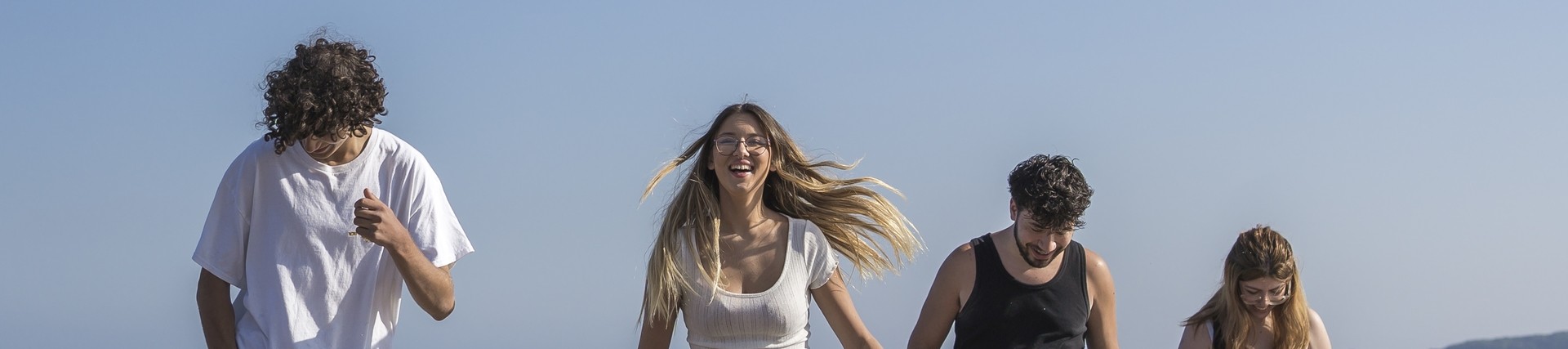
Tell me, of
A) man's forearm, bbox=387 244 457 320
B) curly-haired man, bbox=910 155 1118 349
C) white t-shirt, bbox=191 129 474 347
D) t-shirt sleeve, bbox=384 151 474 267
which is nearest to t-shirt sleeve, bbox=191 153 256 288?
white t-shirt, bbox=191 129 474 347

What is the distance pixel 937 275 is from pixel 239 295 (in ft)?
9.56

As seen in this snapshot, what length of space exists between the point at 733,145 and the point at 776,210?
1.72ft

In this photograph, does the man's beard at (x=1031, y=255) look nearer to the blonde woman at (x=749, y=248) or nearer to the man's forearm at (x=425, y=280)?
the blonde woman at (x=749, y=248)

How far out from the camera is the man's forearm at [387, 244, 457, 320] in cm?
560

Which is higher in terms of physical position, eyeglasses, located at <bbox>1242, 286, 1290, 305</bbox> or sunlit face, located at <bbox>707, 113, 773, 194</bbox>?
sunlit face, located at <bbox>707, 113, 773, 194</bbox>

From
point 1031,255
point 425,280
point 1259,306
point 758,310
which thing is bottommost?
point 1259,306

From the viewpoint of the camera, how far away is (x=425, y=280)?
225 inches

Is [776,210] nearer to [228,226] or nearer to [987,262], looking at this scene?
[987,262]

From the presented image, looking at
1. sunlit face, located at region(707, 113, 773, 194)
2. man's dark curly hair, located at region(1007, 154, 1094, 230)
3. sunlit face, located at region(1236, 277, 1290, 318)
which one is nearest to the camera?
man's dark curly hair, located at region(1007, 154, 1094, 230)

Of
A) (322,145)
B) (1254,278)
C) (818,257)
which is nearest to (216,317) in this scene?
(322,145)

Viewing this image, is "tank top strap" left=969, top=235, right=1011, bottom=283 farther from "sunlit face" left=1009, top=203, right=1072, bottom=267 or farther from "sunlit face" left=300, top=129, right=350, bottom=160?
"sunlit face" left=300, top=129, right=350, bottom=160

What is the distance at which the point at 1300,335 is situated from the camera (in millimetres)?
7348

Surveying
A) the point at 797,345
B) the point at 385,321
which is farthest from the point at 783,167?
the point at 385,321

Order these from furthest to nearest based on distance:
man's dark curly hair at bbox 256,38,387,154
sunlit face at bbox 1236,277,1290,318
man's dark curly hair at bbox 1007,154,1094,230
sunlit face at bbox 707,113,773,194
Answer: sunlit face at bbox 1236,277,1290,318 < sunlit face at bbox 707,113,773,194 < man's dark curly hair at bbox 1007,154,1094,230 < man's dark curly hair at bbox 256,38,387,154
